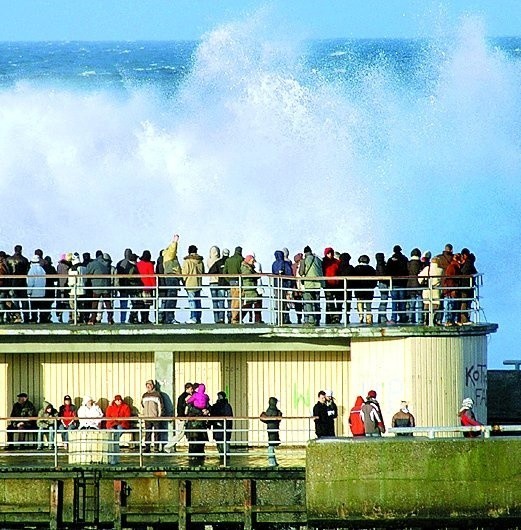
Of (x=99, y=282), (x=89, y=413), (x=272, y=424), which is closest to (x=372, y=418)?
(x=272, y=424)

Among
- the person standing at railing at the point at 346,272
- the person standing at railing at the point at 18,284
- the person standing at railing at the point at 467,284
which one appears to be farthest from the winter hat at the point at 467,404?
the person standing at railing at the point at 18,284

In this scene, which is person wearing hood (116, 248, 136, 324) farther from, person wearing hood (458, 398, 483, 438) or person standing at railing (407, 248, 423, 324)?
person wearing hood (458, 398, 483, 438)

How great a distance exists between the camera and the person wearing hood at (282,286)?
146ft

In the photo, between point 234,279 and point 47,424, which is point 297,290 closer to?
point 234,279

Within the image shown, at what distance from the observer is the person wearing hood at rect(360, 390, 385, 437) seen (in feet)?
139

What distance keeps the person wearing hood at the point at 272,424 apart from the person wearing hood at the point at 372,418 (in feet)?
5.75

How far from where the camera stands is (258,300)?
4547 cm

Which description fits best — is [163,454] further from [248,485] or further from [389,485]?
[389,485]

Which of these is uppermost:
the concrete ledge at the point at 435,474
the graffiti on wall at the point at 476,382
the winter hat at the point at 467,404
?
the graffiti on wall at the point at 476,382

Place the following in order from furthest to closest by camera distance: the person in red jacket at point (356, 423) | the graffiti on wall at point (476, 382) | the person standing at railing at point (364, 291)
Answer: the person standing at railing at point (364, 291) → the graffiti on wall at point (476, 382) → the person in red jacket at point (356, 423)

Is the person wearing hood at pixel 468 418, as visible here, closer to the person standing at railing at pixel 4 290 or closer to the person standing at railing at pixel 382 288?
the person standing at railing at pixel 382 288

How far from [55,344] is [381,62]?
69.8 meters

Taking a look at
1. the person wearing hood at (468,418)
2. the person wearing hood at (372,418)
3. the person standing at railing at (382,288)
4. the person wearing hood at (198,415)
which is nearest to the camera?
the person wearing hood at (468,418)

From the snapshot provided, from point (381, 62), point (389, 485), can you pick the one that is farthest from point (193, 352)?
point (381, 62)
